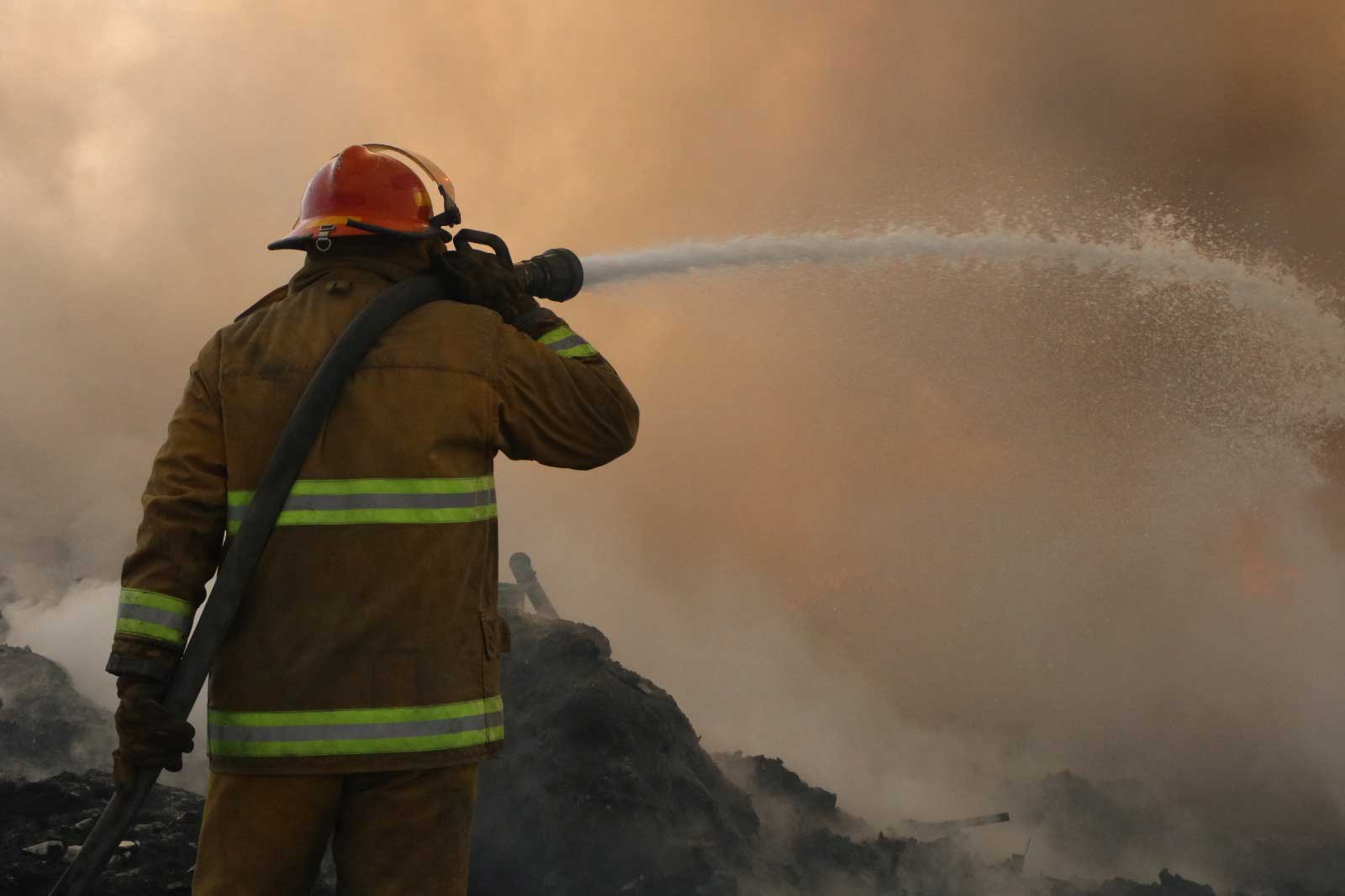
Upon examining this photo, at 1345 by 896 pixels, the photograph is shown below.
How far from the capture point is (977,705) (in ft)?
35.8

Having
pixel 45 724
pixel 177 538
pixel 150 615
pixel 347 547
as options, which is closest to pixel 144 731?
pixel 150 615

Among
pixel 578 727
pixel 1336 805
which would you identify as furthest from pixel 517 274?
pixel 1336 805

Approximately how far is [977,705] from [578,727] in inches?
258

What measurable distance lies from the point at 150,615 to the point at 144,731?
0.69 feet

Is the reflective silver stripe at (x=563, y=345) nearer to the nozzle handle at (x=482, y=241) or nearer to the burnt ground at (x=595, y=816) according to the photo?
the nozzle handle at (x=482, y=241)

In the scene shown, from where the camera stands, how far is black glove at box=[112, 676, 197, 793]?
2189 mm

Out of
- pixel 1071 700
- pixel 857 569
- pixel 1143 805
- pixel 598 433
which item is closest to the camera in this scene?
pixel 598 433

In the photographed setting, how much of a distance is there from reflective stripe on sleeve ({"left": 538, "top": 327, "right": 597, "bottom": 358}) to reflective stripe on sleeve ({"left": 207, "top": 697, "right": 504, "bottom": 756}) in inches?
29.9

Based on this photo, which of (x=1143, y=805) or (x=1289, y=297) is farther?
(x=1289, y=297)

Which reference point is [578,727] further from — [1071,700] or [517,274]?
[1071,700]

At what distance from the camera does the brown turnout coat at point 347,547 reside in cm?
216

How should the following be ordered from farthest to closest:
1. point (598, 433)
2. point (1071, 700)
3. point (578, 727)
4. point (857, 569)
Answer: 1. point (857, 569)
2. point (1071, 700)
3. point (578, 727)
4. point (598, 433)

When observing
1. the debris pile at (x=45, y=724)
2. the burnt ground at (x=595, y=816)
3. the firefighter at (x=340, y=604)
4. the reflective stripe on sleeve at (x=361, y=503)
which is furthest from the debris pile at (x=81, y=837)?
the reflective stripe on sleeve at (x=361, y=503)

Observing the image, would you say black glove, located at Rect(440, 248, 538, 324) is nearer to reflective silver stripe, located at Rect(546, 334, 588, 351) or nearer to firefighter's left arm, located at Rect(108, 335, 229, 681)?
reflective silver stripe, located at Rect(546, 334, 588, 351)
